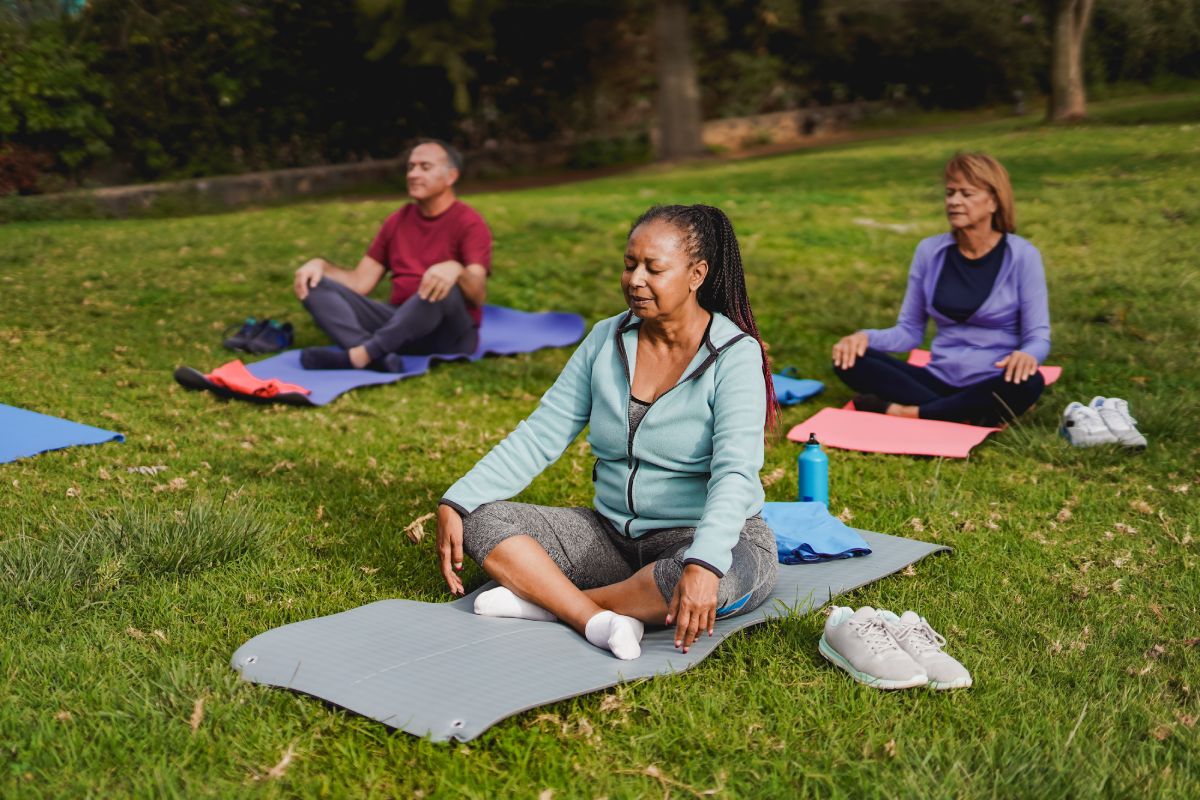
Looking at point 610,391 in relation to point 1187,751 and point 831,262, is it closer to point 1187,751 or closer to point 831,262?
point 1187,751

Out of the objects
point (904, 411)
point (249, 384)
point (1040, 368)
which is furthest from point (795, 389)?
point (249, 384)

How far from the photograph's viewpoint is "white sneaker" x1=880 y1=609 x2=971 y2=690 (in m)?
3.23

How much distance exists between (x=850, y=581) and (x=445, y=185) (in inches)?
181

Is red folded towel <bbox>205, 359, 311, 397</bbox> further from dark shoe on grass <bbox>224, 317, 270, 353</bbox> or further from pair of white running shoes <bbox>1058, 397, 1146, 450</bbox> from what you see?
pair of white running shoes <bbox>1058, 397, 1146, 450</bbox>

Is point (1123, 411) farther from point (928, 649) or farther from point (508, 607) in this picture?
point (508, 607)

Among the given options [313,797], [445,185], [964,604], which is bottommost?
[964,604]

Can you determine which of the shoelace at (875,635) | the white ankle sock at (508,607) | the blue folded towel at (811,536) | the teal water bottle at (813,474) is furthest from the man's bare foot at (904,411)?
the white ankle sock at (508,607)

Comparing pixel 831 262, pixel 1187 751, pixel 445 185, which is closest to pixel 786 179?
pixel 831 262

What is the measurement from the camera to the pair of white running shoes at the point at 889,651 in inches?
126

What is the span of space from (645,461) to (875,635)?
0.88 metres

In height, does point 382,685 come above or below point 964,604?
above

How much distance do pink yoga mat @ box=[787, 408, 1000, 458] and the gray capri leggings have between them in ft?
7.32

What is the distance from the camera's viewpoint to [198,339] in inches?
337

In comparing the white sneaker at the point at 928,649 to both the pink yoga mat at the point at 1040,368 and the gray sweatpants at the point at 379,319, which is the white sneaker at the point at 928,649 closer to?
the pink yoga mat at the point at 1040,368
